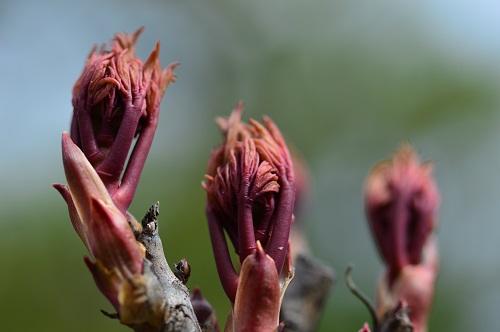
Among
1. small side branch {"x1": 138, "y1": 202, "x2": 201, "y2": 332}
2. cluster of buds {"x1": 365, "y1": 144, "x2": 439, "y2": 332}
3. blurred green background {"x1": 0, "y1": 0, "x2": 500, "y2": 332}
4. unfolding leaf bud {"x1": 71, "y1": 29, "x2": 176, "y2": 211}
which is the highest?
blurred green background {"x1": 0, "y1": 0, "x2": 500, "y2": 332}

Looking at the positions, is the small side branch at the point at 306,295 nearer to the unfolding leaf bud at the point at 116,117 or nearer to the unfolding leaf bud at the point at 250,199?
the unfolding leaf bud at the point at 250,199

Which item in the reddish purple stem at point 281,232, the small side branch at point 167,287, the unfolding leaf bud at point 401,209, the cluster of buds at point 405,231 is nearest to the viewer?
the small side branch at point 167,287

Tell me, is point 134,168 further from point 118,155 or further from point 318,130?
point 318,130

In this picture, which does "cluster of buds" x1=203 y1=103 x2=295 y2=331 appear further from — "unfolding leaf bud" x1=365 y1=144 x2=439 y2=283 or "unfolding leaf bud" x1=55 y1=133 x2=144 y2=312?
"unfolding leaf bud" x1=365 y1=144 x2=439 y2=283

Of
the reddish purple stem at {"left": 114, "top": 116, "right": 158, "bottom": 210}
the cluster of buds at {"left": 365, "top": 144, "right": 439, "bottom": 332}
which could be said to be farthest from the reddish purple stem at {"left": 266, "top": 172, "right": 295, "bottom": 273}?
the cluster of buds at {"left": 365, "top": 144, "right": 439, "bottom": 332}

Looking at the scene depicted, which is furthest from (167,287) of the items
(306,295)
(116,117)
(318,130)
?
(318,130)

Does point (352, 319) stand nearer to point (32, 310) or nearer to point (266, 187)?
point (32, 310)

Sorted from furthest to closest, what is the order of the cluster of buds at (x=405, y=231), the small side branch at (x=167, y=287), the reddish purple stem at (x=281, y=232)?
1. the cluster of buds at (x=405, y=231)
2. the reddish purple stem at (x=281, y=232)
3. the small side branch at (x=167, y=287)

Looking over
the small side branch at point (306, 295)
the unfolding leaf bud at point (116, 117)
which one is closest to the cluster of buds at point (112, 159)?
the unfolding leaf bud at point (116, 117)
